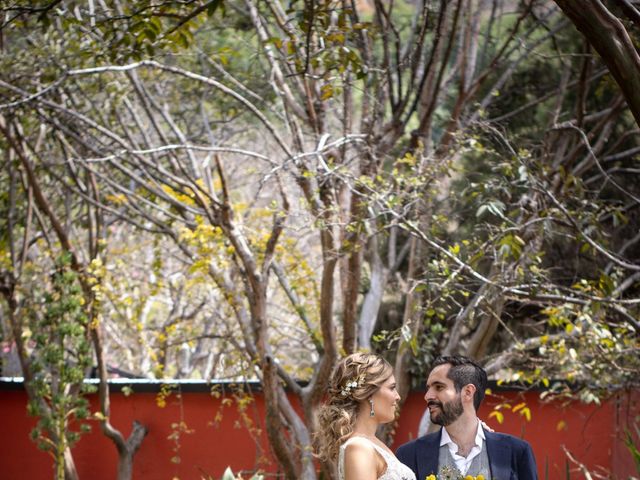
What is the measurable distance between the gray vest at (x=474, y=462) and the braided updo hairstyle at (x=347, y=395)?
1.69 ft

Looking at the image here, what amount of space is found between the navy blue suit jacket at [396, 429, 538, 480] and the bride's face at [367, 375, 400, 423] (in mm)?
375

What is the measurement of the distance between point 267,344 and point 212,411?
216 cm

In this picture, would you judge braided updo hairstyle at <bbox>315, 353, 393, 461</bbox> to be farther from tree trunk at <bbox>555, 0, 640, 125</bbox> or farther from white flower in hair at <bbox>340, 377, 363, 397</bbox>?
tree trunk at <bbox>555, 0, 640, 125</bbox>

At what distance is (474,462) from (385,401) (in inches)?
22.5

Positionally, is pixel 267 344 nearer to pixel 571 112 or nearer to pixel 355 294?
pixel 355 294

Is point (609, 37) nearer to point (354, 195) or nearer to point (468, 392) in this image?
point (468, 392)

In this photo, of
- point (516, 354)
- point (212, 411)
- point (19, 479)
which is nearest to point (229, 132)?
point (212, 411)

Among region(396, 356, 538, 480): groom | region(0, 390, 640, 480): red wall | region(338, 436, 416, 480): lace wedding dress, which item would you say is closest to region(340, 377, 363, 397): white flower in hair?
region(338, 436, 416, 480): lace wedding dress

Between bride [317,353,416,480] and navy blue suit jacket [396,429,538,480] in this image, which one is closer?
bride [317,353,416,480]

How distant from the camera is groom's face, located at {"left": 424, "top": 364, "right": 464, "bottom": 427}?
4020mm

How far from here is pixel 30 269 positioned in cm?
949

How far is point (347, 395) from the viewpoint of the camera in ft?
12.3

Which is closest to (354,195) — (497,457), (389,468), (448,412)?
(448,412)

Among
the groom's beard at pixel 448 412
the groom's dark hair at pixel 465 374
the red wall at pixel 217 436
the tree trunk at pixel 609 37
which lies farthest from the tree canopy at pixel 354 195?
the tree trunk at pixel 609 37
